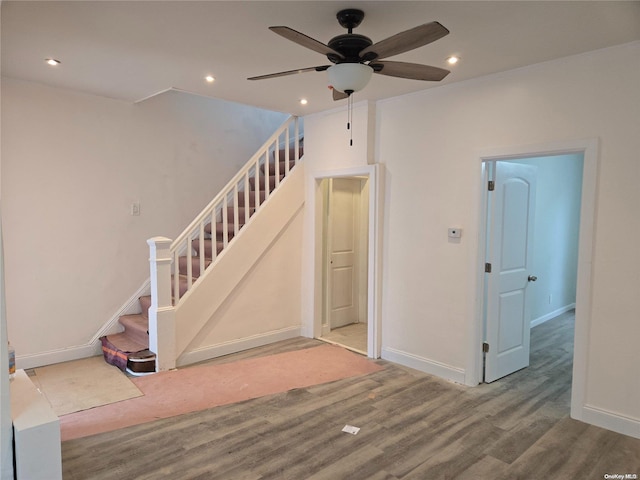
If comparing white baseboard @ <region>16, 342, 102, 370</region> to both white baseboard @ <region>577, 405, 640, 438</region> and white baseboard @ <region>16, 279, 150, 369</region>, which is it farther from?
white baseboard @ <region>577, 405, 640, 438</region>

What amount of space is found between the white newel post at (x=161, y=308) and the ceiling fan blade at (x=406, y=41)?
2.57 metres

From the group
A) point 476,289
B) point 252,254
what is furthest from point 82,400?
point 476,289

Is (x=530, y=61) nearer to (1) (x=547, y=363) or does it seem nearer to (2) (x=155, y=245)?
(1) (x=547, y=363)

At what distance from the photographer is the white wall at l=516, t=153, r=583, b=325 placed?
216 inches

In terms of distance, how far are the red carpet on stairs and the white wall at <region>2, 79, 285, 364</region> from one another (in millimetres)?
1186

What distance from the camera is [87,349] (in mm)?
4293

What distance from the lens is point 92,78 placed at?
3.69 metres

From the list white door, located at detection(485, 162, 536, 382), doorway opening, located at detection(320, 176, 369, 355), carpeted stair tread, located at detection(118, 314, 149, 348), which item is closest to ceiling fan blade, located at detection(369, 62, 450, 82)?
white door, located at detection(485, 162, 536, 382)

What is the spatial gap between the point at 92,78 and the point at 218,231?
2006 mm

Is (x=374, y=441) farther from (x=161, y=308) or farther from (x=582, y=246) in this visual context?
(x=161, y=308)

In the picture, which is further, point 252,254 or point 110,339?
point 252,254

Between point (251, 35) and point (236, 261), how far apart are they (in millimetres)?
2384

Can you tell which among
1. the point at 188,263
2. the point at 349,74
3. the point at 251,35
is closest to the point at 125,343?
the point at 188,263

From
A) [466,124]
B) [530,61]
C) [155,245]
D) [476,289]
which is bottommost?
[476,289]
